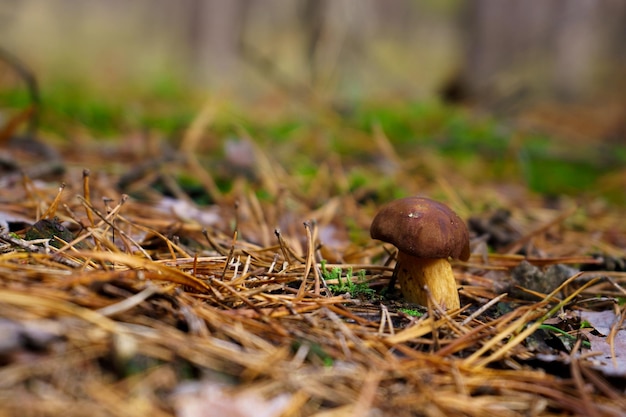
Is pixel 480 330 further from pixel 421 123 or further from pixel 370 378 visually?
pixel 421 123

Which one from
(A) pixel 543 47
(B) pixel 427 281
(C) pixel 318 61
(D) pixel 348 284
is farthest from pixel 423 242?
(A) pixel 543 47

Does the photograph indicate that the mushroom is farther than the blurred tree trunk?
No

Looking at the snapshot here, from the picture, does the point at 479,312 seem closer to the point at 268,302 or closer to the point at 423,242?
the point at 423,242

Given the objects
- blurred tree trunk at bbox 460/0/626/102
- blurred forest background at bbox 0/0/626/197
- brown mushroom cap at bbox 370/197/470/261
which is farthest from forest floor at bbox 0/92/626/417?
blurred tree trunk at bbox 460/0/626/102

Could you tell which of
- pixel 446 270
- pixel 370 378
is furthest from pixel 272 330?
pixel 446 270

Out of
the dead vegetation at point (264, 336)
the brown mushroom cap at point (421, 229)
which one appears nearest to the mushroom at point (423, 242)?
the brown mushroom cap at point (421, 229)

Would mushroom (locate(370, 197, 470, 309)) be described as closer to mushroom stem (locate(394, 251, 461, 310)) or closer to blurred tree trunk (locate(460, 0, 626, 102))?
mushroom stem (locate(394, 251, 461, 310))

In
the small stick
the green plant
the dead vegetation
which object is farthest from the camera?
the green plant
